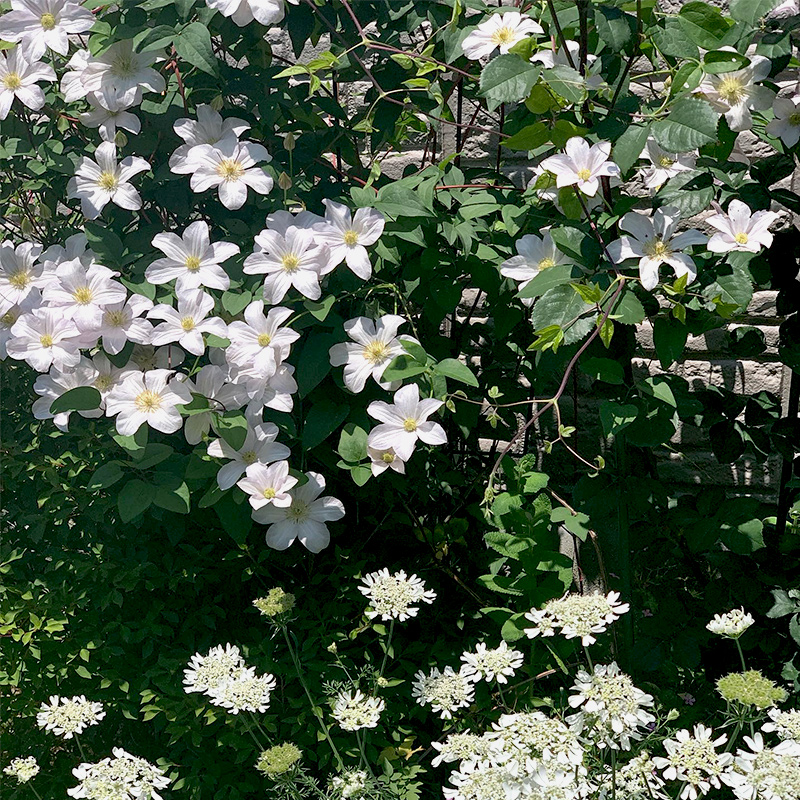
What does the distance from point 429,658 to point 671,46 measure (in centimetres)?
121

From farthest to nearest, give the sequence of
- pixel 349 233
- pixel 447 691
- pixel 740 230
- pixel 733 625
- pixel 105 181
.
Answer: pixel 105 181, pixel 349 233, pixel 740 230, pixel 447 691, pixel 733 625

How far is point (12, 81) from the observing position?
66.2 inches

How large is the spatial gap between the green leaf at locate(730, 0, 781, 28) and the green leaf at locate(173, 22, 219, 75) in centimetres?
88

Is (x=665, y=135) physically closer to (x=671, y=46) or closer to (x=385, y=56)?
(x=671, y=46)

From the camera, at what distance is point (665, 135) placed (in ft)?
4.52

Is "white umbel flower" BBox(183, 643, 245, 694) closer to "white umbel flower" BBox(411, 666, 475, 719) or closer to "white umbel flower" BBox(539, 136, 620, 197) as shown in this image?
"white umbel flower" BBox(411, 666, 475, 719)

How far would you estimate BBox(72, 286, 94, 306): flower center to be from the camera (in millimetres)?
1596

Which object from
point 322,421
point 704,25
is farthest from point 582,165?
point 322,421

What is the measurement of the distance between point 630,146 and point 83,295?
3.24 feet

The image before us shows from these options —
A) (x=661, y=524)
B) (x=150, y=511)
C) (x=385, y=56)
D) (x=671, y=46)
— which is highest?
(x=671, y=46)

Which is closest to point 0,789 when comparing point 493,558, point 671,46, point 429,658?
point 429,658

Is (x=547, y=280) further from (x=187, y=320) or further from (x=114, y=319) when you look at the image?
(x=114, y=319)

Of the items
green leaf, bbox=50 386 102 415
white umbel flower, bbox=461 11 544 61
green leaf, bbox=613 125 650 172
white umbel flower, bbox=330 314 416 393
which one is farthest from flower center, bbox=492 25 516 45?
green leaf, bbox=50 386 102 415

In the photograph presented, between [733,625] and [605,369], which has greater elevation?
[605,369]
